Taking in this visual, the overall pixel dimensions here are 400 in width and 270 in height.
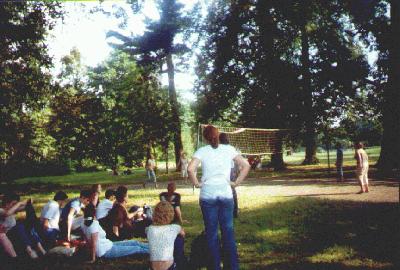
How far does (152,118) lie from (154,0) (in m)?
11.6

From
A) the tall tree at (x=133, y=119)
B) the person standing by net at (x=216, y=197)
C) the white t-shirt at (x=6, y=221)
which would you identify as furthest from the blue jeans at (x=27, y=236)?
the tall tree at (x=133, y=119)

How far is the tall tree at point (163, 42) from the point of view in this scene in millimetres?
35938

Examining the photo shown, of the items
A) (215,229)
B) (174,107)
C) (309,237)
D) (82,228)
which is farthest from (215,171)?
(174,107)

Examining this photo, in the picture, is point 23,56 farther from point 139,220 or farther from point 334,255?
point 334,255

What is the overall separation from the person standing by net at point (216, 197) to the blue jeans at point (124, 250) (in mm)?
2523

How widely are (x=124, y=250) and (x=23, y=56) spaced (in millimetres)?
18531

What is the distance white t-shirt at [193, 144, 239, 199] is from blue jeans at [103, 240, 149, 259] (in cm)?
274

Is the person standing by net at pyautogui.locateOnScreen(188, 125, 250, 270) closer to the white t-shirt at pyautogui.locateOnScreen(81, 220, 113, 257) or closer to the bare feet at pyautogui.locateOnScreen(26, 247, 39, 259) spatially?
the white t-shirt at pyautogui.locateOnScreen(81, 220, 113, 257)

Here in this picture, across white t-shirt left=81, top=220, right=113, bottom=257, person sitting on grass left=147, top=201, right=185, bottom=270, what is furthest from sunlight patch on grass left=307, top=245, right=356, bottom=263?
white t-shirt left=81, top=220, right=113, bottom=257

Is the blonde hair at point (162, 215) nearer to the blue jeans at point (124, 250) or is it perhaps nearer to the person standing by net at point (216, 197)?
the person standing by net at point (216, 197)

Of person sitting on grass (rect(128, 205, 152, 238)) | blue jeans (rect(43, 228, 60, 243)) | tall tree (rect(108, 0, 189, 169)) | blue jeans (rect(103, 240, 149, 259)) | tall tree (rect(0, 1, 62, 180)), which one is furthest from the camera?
tall tree (rect(108, 0, 189, 169))

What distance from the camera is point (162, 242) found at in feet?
16.8

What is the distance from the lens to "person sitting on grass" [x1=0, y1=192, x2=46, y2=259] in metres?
7.63

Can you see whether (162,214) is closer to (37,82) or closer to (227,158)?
(227,158)
